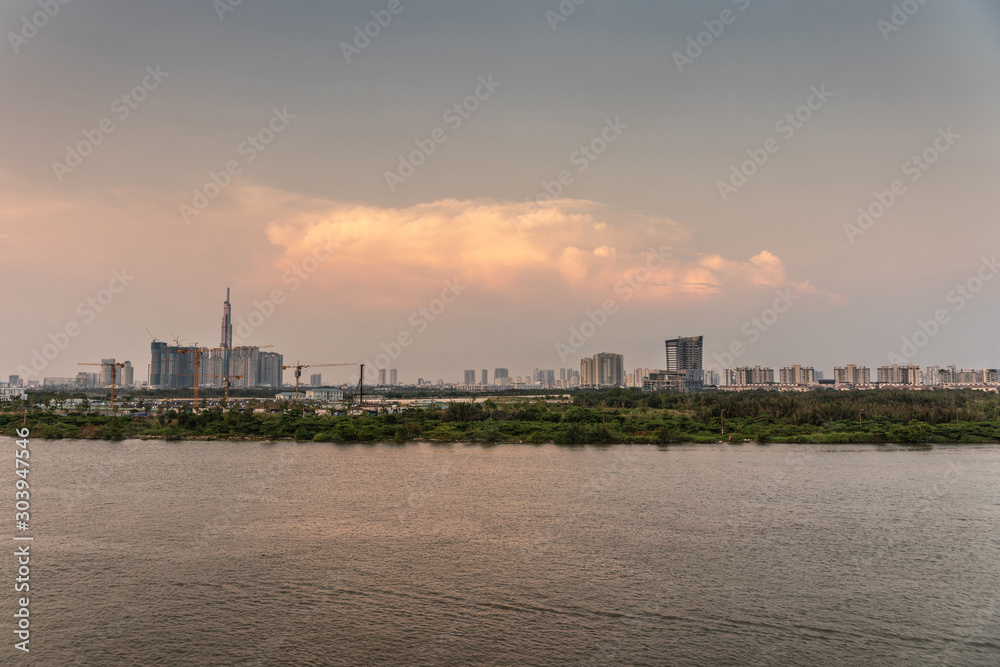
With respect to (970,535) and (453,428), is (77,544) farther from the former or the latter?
(453,428)

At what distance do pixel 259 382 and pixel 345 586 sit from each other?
19603cm

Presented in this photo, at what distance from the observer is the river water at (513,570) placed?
9.93 metres

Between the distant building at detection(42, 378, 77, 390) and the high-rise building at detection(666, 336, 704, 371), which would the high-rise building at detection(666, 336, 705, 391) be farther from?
the distant building at detection(42, 378, 77, 390)

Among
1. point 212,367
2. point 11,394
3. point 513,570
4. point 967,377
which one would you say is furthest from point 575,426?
point 212,367

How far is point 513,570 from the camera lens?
13.3 meters

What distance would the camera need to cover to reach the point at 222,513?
742 inches

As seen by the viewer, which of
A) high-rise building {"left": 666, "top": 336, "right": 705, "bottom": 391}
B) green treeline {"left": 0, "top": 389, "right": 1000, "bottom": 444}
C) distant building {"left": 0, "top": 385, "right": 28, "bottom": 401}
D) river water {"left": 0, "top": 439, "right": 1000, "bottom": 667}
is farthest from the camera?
Answer: high-rise building {"left": 666, "top": 336, "right": 705, "bottom": 391}

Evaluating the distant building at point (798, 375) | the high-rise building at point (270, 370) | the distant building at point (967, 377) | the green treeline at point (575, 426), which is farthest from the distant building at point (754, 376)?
the high-rise building at point (270, 370)

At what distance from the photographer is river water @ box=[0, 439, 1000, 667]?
32.6 ft

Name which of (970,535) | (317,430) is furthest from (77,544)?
(317,430)

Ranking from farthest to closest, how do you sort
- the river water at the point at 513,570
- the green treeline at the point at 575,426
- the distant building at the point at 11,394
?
the distant building at the point at 11,394 < the green treeline at the point at 575,426 < the river water at the point at 513,570

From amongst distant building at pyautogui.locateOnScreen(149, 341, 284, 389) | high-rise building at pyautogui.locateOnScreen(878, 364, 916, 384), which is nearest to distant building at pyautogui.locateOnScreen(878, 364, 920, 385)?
high-rise building at pyautogui.locateOnScreen(878, 364, 916, 384)

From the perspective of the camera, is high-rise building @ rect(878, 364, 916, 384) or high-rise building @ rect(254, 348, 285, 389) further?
high-rise building @ rect(254, 348, 285, 389)

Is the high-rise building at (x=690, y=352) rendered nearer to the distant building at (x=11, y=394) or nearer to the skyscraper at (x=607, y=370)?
the skyscraper at (x=607, y=370)
